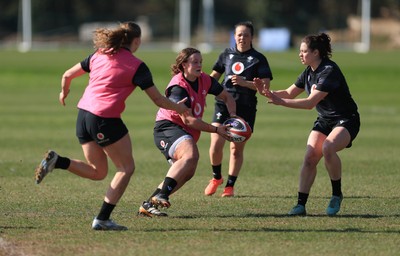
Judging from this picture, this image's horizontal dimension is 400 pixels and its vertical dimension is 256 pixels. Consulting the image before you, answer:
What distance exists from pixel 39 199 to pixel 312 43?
3.93m

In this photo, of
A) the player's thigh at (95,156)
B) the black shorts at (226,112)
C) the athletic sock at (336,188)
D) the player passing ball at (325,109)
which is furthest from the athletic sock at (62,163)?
the black shorts at (226,112)

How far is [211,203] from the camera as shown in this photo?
1130cm

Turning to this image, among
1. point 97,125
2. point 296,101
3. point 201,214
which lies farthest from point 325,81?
point 97,125

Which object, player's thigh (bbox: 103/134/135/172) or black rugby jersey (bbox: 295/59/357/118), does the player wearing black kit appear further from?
player's thigh (bbox: 103/134/135/172)

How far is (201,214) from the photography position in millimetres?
10320

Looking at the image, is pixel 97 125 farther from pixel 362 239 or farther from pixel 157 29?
pixel 157 29

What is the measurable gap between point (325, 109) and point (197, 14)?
68.1 m

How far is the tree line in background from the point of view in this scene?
7488 cm

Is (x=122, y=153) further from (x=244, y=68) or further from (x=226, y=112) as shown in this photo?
(x=244, y=68)

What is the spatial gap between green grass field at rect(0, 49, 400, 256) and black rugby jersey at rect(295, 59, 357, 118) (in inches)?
45.8

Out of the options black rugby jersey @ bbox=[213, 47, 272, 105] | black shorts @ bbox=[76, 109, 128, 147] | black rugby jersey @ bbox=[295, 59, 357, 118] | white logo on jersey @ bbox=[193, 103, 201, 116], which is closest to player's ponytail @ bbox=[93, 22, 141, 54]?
black shorts @ bbox=[76, 109, 128, 147]

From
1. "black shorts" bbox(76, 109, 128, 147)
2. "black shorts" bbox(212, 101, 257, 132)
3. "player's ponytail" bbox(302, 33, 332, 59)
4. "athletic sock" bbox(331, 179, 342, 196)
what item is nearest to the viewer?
"black shorts" bbox(76, 109, 128, 147)

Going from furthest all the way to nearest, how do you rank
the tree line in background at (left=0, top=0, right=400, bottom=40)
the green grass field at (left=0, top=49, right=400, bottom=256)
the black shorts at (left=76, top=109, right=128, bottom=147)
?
the tree line in background at (left=0, top=0, right=400, bottom=40), the black shorts at (left=76, top=109, right=128, bottom=147), the green grass field at (left=0, top=49, right=400, bottom=256)

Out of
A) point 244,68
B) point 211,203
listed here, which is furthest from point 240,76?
point 211,203
